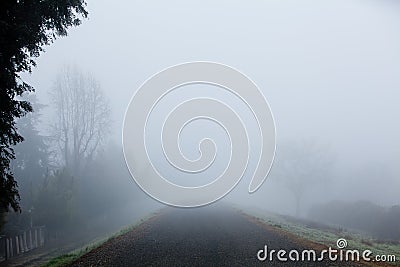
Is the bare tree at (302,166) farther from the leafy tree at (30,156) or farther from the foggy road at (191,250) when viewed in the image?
the foggy road at (191,250)

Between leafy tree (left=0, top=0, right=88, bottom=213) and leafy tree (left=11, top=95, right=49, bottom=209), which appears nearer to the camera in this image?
leafy tree (left=0, top=0, right=88, bottom=213)

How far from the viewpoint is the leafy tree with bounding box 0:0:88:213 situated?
10.2 m

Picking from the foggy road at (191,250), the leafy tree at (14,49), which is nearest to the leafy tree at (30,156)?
the foggy road at (191,250)

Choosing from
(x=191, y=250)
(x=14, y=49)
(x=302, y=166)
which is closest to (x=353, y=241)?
(x=191, y=250)

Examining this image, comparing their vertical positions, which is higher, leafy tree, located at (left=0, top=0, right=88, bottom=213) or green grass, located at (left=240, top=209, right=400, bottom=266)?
leafy tree, located at (left=0, top=0, right=88, bottom=213)

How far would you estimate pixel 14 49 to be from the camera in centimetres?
1039

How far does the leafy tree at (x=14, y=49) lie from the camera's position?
33.4ft

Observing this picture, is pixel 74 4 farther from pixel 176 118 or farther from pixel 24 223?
pixel 24 223

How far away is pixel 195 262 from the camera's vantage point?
11719 mm

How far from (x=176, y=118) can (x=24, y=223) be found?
52.6ft

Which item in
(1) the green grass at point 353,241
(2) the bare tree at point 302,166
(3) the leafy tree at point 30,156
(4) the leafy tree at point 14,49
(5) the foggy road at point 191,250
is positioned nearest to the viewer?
(4) the leafy tree at point 14,49

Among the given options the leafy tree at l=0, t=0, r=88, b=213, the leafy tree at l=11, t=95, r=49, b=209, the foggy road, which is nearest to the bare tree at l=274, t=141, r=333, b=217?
the leafy tree at l=11, t=95, r=49, b=209

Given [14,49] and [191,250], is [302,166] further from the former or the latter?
[14,49]

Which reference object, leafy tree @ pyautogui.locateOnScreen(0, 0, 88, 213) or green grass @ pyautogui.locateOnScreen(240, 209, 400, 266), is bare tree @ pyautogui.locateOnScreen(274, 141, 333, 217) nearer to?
green grass @ pyautogui.locateOnScreen(240, 209, 400, 266)
